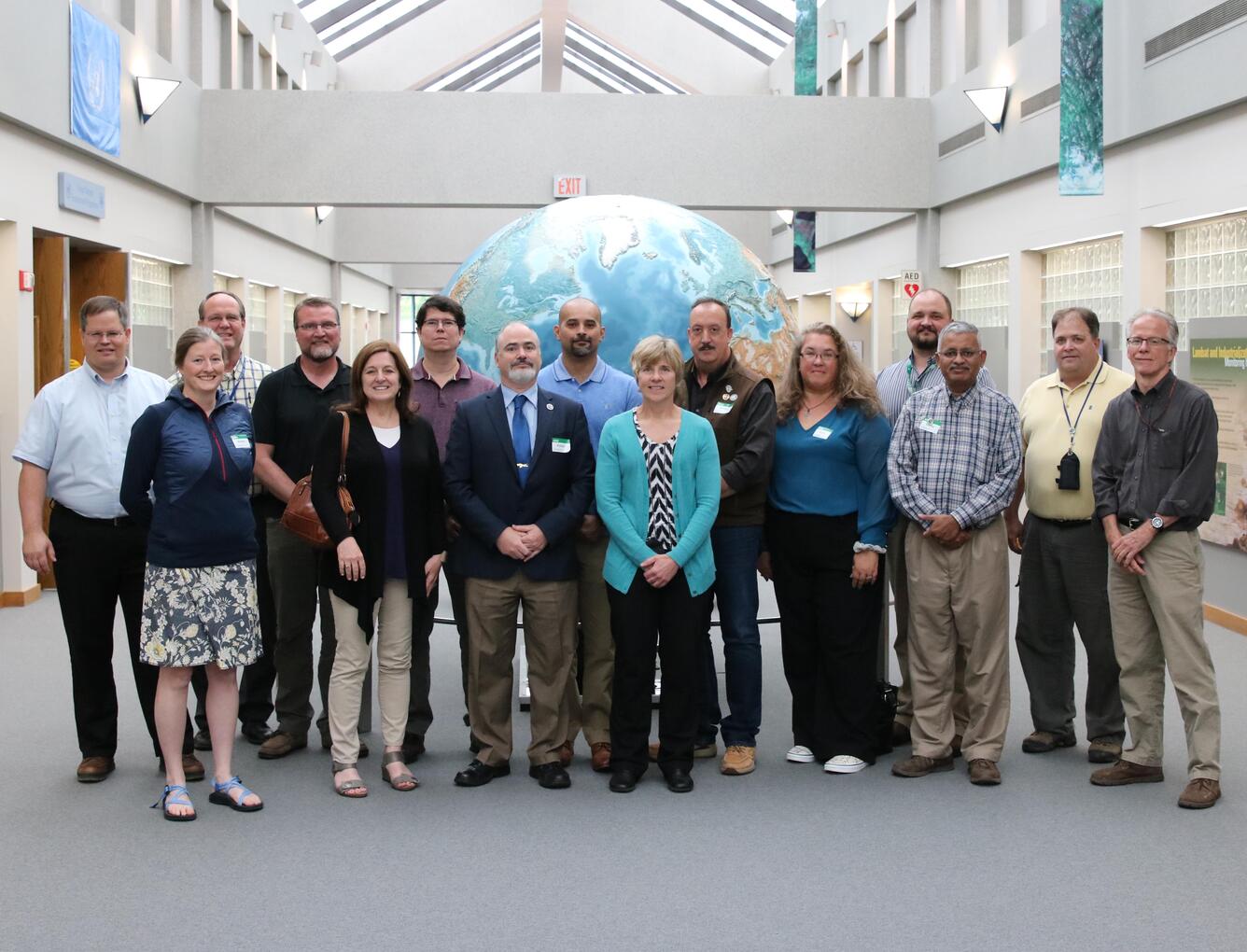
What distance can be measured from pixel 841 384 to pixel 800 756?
5.19ft

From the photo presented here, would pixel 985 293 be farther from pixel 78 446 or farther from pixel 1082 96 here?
pixel 78 446

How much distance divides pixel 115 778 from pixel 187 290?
1065 cm

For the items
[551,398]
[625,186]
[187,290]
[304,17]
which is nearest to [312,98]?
[187,290]

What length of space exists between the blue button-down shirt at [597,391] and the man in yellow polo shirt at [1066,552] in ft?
5.50

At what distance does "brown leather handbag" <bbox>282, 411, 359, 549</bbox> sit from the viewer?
5129 mm

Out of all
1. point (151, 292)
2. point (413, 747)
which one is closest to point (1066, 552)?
point (413, 747)

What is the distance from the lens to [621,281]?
21.5ft

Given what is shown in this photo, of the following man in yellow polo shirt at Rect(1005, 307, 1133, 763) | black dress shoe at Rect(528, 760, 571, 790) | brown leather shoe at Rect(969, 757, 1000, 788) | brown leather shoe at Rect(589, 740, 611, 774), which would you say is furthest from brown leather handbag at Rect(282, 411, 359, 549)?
man in yellow polo shirt at Rect(1005, 307, 1133, 763)

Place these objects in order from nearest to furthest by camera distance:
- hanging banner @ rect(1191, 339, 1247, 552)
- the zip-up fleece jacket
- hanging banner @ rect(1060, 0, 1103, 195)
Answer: the zip-up fleece jacket, hanging banner @ rect(1191, 339, 1247, 552), hanging banner @ rect(1060, 0, 1103, 195)

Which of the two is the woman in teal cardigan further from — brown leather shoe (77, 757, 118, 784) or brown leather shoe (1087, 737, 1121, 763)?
brown leather shoe (77, 757, 118, 784)

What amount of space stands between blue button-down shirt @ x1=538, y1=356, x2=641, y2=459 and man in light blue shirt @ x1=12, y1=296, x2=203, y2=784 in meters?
1.63

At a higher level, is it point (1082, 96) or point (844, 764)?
point (1082, 96)

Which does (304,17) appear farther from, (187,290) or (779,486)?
(779,486)

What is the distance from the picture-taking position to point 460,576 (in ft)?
18.2
